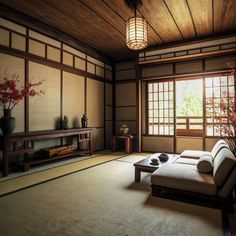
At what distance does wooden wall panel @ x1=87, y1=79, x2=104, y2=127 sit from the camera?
216 inches

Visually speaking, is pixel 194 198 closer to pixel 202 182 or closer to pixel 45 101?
pixel 202 182

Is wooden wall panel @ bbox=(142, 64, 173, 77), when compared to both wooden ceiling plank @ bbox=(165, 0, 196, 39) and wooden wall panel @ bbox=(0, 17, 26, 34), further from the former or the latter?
wooden wall panel @ bbox=(0, 17, 26, 34)

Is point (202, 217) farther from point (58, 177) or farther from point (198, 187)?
point (58, 177)

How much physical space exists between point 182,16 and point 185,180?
3.24 metres

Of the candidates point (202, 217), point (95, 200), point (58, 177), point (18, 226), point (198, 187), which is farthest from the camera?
point (58, 177)

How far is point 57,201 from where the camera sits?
7.25 ft

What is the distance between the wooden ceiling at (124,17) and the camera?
3.29m

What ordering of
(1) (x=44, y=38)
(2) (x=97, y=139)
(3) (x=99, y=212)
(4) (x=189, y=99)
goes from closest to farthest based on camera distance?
(3) (x=99, y=212)
(1) (x=44, y=38)
(2) (x=97, y=139)
(4) (x=189, y=99)

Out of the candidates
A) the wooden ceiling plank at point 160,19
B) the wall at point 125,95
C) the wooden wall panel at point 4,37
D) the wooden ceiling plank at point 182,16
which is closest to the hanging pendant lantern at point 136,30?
the wooden ceiling plank at point 160,19

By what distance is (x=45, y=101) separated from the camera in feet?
13.5

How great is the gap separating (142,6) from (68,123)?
299cm

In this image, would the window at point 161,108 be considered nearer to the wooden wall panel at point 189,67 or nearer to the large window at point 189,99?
the wooden wall panel at point 189,67

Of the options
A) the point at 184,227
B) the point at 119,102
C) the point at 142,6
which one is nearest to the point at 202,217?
the point at 184,227

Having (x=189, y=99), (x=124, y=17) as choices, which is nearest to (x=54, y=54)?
(x=124, y=17)
